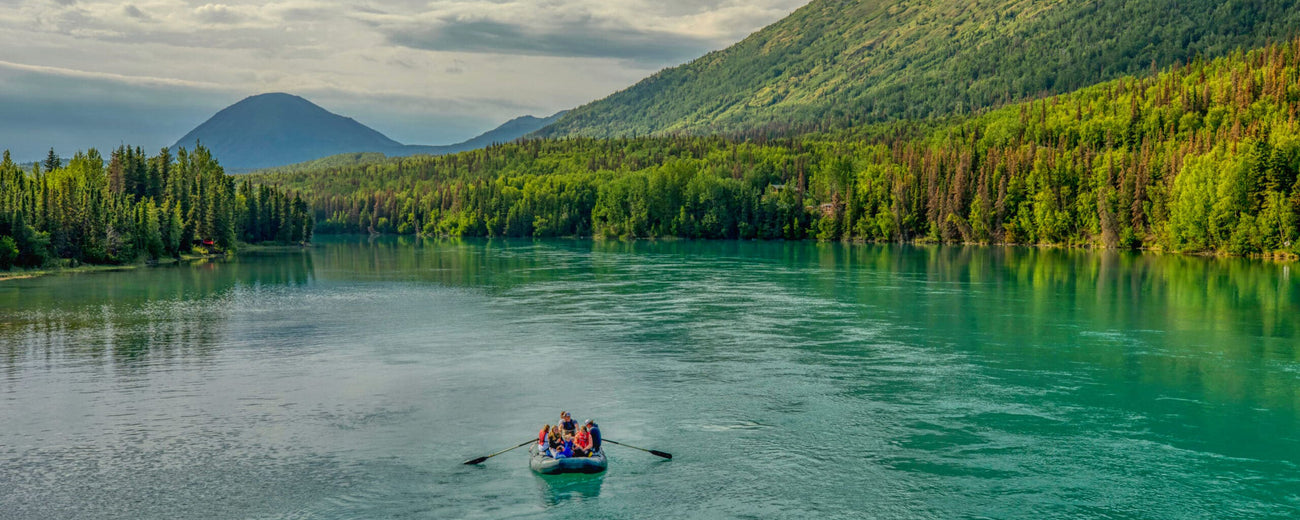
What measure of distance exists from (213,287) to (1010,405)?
82.3m

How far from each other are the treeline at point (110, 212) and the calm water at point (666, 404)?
30.1m

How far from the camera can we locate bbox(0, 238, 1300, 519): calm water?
Result: 30.3m

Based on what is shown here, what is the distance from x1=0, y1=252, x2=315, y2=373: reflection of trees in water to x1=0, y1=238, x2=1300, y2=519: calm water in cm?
46

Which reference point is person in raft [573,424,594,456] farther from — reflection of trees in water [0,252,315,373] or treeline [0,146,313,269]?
treeline [0,146,313,269]

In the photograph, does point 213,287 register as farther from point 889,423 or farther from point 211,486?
point 889,423

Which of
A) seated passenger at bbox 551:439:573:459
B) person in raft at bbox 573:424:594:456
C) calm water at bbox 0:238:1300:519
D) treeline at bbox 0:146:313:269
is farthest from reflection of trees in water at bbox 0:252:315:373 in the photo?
person in raft at bbox 573:424:594:456

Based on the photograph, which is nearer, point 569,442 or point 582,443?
A: point 569,442

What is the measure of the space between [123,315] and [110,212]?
225ft

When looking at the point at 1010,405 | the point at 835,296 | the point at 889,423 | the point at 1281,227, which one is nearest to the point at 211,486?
the point at 889,423

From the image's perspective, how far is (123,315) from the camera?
7206 cm

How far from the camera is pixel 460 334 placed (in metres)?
64.0

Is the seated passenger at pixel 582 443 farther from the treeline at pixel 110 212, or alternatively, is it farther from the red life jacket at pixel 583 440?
the treeline at pixel 110 212

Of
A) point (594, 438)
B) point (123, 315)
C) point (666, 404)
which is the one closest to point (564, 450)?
point (594, 438)

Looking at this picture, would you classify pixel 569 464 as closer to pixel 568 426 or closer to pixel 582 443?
pixel 582 443
